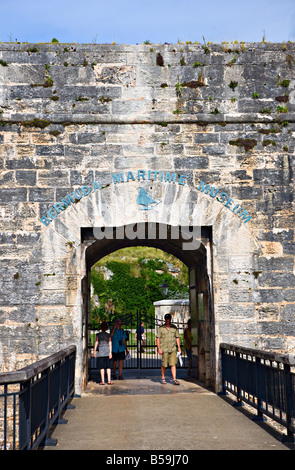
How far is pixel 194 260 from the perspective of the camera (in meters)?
11.2

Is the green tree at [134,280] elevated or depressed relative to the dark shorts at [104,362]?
elevated

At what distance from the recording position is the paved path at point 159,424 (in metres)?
5.36

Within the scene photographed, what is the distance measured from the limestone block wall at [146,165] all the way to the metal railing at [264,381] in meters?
0.93

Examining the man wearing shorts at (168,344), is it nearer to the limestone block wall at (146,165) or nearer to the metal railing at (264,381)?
the limestone block wall at (146,165)

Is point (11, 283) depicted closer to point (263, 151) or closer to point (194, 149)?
point (194, 149)

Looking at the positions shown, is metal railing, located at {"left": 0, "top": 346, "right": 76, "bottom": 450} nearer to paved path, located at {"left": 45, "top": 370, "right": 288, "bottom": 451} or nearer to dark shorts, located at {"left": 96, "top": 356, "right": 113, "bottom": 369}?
paved path, located at {"left": 45, "top": 370, "right": 288, "bottom": 451}

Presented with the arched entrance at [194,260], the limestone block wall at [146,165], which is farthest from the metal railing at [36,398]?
the arched entrance at [194,260]

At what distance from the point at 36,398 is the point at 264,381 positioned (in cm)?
271

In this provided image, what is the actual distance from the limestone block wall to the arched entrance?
26 cm

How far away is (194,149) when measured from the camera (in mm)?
9375

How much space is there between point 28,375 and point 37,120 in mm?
5911

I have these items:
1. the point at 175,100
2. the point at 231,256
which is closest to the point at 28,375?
the point at 231,256

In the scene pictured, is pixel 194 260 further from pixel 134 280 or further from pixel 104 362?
pixel 134 280

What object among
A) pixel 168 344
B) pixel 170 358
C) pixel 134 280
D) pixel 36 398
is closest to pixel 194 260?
pixel 168 344
